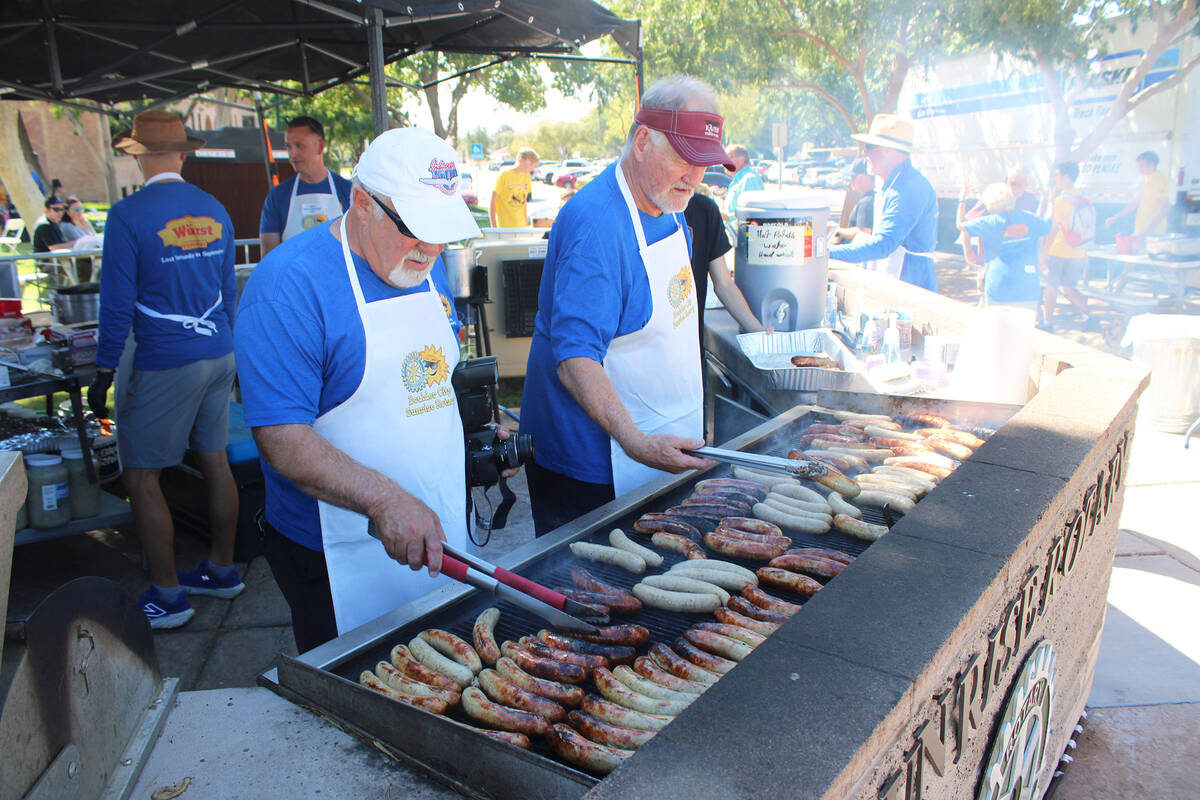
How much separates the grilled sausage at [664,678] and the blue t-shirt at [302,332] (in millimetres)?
1071

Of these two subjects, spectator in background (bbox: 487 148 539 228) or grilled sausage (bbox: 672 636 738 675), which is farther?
spectator in background (bbox: 487 148 539 228)

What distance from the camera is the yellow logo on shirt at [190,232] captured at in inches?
162

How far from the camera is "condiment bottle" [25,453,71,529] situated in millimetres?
4695

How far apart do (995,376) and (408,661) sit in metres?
3.08

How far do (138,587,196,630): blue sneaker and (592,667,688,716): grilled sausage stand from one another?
137 inches

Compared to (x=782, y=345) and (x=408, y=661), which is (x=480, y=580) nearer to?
(x=408, y=661)

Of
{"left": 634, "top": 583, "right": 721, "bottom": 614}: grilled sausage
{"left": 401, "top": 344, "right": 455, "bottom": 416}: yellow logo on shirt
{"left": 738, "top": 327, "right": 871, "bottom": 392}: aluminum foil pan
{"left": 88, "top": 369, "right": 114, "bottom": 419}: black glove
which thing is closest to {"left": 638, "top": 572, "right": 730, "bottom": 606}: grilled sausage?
{"left": 634, "top": 583, "right": 721, "bottom": 614}: grilled sausage

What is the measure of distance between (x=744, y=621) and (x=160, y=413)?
3.47 metres

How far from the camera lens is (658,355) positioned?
3.11 meters

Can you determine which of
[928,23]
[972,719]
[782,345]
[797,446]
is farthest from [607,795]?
[928,23]

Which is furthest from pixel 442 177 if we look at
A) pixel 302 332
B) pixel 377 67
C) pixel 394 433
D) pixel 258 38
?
pixel 258 38

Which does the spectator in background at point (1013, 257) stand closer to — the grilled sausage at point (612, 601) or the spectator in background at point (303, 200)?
the spectator in background at point (303, 200)

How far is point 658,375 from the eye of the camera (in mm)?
3141

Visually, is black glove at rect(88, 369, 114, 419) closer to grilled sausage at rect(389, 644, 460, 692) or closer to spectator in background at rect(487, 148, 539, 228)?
grilled sausage at rect(389, 644, 460, 692)
